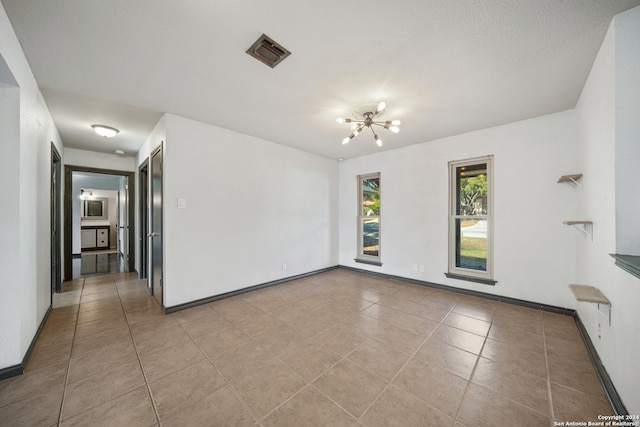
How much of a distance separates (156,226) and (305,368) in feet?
9.70

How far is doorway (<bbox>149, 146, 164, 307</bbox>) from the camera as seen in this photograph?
3196mm

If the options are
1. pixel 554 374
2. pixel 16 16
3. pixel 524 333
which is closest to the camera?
pixel 16 16

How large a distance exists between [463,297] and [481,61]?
10.4 feet

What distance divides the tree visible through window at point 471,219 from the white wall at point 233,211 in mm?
2579

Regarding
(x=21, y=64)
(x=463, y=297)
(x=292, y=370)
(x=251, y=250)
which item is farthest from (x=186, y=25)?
(x=463, y=297)

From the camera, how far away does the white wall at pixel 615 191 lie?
1402 mm

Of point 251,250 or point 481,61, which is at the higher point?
point 481,61

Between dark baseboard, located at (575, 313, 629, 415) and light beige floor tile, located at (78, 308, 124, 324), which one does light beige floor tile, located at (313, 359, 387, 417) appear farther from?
light beige floor tile, located at (78, 308, 124, 324)

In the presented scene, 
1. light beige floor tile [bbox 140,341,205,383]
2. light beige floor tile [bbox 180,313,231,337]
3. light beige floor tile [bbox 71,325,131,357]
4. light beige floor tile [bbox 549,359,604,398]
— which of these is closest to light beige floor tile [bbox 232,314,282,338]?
light beige floor tile [bbox 180,313,231,337]

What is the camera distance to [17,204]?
1.87 metres

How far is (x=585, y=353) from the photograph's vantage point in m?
2.13

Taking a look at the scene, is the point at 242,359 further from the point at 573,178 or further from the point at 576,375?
the point at 573,178

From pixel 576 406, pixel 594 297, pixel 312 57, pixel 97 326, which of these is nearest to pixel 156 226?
pixel 97 326

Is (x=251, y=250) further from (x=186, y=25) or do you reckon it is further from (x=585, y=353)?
(x=585, y=353)
